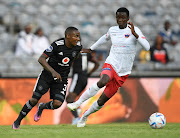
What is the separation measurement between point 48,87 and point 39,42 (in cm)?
526

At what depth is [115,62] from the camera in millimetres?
7605

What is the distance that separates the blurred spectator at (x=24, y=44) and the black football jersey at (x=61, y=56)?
16.5 ft

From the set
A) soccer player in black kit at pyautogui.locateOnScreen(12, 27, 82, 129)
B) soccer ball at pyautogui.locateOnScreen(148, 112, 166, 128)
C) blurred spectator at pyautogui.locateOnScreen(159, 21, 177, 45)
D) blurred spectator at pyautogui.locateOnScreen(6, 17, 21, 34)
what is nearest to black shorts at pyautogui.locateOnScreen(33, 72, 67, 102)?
soccer player in black kit at pyautogui.locateOnScreen(12, 27, 82, 129)

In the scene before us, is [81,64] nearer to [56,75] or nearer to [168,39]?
[56,75]

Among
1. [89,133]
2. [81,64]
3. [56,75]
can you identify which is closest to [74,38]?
[56,75]

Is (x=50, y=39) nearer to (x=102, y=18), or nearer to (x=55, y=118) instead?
(x=102, y=18)

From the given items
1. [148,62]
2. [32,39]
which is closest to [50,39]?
[32,39]

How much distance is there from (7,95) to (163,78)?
437 cm

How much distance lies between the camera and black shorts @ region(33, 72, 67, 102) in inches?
289

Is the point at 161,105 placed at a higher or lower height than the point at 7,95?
lower

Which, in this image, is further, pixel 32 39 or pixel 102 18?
pixel 102 18

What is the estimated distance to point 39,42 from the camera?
41.1 ft

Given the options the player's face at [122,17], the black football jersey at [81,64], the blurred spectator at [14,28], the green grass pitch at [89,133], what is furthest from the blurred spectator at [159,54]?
the green grass pitch at [89,133]

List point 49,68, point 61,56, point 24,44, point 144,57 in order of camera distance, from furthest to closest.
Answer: point 144,57 → point 24,44 → point 61,56 → point 49,68
